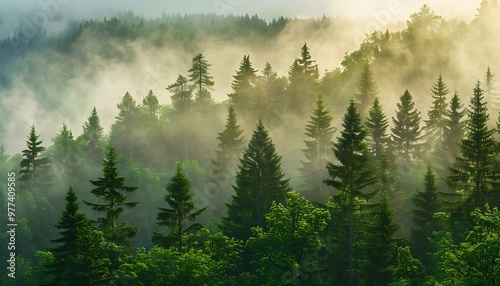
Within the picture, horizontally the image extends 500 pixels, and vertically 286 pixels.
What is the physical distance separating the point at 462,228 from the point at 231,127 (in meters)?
42.1

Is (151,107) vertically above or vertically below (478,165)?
above

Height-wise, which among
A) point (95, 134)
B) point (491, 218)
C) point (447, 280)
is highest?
point (95, 134)

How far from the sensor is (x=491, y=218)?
30172 millimetres

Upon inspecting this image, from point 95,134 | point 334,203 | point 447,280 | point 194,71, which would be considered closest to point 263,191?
point 334,203

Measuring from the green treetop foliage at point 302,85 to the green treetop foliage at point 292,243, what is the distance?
2196 inches

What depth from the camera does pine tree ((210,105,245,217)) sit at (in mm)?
76500

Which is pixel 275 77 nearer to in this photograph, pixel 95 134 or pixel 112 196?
pixel 95 134

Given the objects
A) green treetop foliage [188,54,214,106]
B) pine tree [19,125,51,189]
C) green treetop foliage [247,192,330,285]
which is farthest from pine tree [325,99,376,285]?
pine tree [19,125,51,189]

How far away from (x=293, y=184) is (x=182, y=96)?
29.9 meters

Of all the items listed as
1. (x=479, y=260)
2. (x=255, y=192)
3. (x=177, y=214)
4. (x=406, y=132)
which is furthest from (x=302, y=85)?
(x=479, y=260)

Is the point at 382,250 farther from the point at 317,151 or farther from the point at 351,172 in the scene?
the point at 317,151

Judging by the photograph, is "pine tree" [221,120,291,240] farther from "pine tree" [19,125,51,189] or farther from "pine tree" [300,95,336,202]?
"pine tree" [19,125,51,189]

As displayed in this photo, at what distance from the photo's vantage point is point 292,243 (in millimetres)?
38250

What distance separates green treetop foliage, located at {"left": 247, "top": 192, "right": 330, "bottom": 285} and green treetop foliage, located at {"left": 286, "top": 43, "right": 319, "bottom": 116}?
55.8 metres
